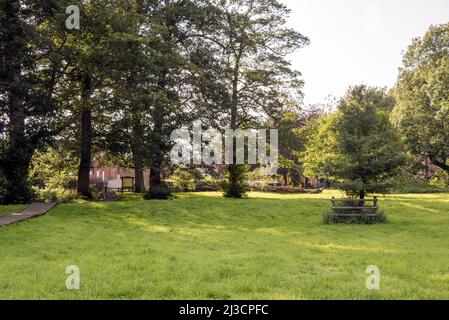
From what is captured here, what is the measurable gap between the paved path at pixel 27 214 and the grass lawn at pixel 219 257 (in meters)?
0.46

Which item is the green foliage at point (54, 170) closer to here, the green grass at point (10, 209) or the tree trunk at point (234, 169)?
the green grass at point (10, 209)

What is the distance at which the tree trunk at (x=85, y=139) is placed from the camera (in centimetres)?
2591

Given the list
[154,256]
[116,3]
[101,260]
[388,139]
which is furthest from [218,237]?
[116,3]

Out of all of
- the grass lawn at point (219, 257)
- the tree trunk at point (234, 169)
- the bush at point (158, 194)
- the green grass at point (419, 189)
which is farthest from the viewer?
the green grass at point (419, 189)

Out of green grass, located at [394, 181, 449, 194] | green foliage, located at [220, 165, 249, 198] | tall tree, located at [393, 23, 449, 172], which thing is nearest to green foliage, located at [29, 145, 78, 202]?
green foliage, located at [220, 165, 249, 198]

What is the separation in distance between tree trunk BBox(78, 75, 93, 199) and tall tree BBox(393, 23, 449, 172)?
2790cm

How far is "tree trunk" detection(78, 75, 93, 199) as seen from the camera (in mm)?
25906

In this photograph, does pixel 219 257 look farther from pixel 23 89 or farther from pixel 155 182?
pixel 155 182

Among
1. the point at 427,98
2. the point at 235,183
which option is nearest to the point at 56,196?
the point at 235,183

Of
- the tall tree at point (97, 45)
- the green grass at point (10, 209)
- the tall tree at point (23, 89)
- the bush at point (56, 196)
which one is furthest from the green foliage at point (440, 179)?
the green grass at point (10, 209)

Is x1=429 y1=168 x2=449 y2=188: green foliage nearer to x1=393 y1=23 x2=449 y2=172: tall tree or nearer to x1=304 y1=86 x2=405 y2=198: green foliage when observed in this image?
x1=393 y1=23 x2=449 y2=172: tall tree
